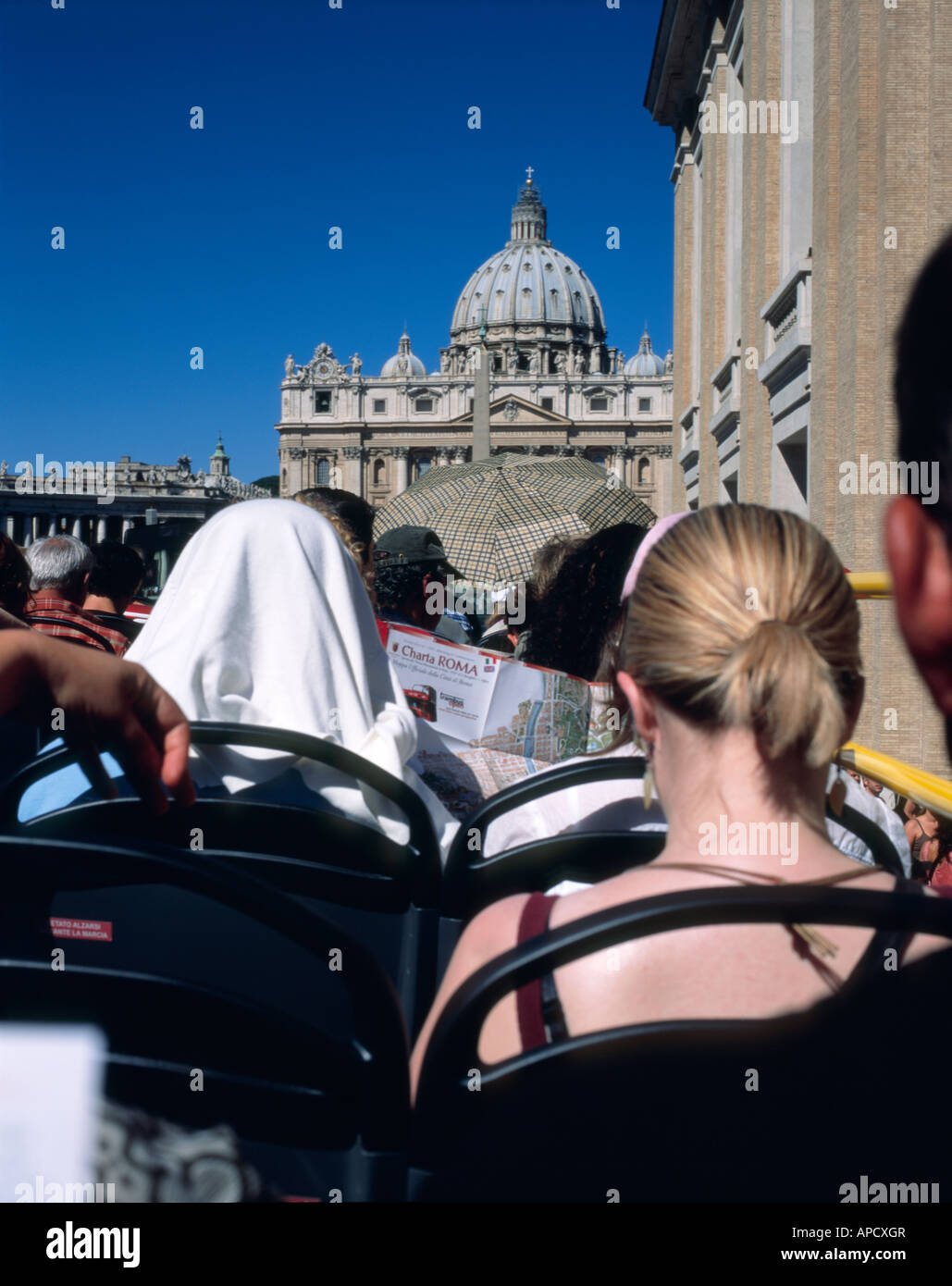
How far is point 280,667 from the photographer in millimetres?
2229

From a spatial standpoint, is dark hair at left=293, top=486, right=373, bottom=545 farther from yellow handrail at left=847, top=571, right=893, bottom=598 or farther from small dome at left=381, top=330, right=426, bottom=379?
small dome at left=381, top=330, right=426, bottom=379

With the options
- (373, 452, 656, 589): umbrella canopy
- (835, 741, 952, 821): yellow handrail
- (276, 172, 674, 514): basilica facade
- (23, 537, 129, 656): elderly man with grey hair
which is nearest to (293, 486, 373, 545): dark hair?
(23, 537, 129, 656): elderly man with grey hair

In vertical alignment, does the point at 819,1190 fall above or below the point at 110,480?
below

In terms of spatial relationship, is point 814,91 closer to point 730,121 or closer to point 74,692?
point 730,121

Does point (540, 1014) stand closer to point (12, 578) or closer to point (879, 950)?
point (879, 950)

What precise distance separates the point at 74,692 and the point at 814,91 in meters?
9.72

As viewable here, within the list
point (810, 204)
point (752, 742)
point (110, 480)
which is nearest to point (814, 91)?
point (810, 204)

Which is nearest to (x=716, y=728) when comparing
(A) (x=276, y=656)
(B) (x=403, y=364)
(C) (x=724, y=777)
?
(C) (x=724, y=777)

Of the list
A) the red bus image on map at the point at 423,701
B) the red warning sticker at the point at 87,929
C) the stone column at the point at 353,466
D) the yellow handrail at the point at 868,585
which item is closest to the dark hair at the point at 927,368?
the red warning sticker at the point at 87,929

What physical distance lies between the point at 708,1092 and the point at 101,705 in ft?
2.57

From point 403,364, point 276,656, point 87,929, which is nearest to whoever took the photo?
point 87,929

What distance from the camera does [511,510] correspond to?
418 inches

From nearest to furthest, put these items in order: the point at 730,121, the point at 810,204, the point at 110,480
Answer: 1. the point at 810,204
2. the point at 730,121
3. the point at 110,480

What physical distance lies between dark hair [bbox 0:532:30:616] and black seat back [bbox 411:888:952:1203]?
386 cm
